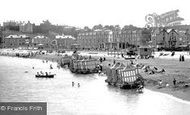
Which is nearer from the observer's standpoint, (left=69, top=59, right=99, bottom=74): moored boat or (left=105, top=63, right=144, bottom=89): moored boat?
(left=105, top=63, right=144, bottom=89): moored boat

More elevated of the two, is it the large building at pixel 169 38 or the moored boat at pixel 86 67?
the large building at pixel 169 38

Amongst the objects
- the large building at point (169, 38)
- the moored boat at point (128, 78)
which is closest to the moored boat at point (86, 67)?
the moored boat at point (128, 78)

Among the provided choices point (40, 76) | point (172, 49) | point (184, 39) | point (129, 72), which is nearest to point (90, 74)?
point (40, 76)

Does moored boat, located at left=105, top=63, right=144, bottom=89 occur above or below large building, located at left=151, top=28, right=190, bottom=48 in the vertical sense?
below

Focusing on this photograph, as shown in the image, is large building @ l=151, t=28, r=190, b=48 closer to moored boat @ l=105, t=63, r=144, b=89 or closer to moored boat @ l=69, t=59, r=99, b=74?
moored boat @ l=69, t=59, r=99, b=74

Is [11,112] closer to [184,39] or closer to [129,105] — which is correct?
[129,105]

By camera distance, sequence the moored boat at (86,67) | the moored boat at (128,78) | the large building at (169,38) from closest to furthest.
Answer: the moored boat at (128,78)
the moored boat at (86,67)
the large building at (169,38)

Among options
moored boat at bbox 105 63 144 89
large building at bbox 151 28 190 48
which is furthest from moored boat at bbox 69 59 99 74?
large building at bbox 151 28 190 48

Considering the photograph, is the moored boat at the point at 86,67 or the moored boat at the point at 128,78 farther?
the moored boat at the point at 86,67

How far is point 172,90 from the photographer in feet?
184

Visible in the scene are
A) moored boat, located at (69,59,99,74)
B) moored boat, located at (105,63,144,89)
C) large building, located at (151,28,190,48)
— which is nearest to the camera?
moored boat, located at (105,63,144,89)

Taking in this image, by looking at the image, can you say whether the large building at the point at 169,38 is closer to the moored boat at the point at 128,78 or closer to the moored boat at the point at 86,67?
the moored boat at the point at 86,67

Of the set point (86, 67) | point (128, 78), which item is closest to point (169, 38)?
point (86, 67)

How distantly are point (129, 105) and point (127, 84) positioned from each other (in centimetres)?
1385
